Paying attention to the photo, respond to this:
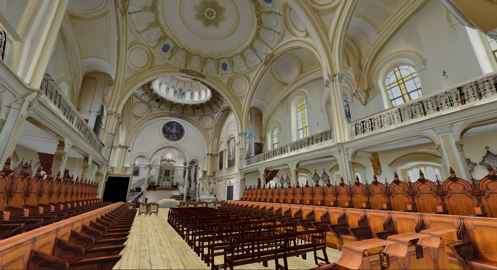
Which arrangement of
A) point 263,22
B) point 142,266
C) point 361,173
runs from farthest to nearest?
1. point 263,22
2. point 361,173
3. point 142,266

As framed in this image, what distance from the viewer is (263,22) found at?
13.3 m

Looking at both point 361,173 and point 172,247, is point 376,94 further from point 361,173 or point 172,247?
point 172,247

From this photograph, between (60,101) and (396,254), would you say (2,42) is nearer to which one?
(60,101)

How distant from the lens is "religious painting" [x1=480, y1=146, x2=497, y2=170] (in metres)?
6.37

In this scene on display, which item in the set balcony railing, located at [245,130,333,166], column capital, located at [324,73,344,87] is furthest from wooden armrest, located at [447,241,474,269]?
column capital, located at [324,73,344,87]

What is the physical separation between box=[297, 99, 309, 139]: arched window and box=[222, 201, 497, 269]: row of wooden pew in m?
8.96

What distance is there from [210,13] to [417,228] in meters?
15.3

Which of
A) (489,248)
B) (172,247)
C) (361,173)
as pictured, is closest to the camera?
(489,248)

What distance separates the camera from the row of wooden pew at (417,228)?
2.56 meters

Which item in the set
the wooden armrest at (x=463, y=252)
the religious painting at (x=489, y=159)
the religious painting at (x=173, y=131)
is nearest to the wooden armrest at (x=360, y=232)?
the wooden armrest at (x=463, y=252)

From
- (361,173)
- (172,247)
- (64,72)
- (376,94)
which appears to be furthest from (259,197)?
(64,72)

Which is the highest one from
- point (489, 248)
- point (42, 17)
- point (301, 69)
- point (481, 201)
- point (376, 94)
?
point (301, 69)

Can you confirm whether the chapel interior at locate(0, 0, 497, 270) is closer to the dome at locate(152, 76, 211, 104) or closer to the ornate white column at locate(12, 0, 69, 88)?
the ornate white column at locate(12, 0, 69, 88)

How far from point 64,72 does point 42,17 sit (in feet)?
18.4
